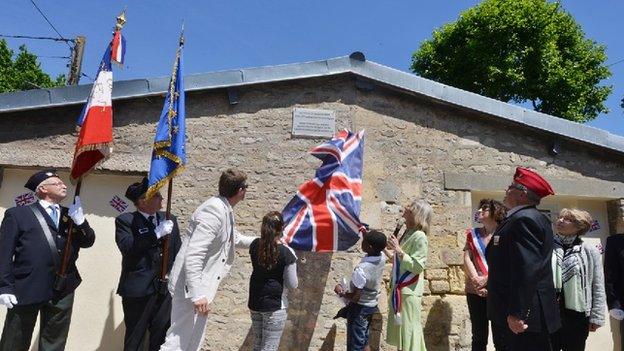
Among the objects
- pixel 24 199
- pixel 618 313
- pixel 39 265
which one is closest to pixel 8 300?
pixel 39 265

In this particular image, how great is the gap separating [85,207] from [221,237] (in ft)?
9.47

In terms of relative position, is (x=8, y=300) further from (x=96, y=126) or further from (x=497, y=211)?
(x=497, y=211)

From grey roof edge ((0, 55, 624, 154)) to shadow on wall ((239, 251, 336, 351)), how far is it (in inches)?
91.8

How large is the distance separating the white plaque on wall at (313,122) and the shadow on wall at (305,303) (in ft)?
5.03

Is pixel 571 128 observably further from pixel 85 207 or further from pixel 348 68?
pixel 85 207

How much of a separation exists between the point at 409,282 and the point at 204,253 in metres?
2.36

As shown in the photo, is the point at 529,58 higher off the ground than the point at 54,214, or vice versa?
the point at 529,58

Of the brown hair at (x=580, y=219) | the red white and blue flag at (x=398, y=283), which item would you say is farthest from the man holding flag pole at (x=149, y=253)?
the brown hair at (x=580, y=219)

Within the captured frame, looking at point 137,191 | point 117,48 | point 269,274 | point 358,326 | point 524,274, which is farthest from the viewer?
point 117,48

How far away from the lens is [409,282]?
5.00 metres

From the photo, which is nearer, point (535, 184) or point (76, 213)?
point (535, 184)

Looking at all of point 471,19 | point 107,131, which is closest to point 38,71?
point 471,19

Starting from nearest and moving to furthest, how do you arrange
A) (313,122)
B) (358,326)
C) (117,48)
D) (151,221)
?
(151,221) → (358,326) → (117,48) → (313,122)

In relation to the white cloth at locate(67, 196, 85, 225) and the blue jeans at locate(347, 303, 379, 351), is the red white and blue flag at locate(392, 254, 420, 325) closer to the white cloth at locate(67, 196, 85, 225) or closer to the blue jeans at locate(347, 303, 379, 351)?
the blue jeans at locate(347, 303, 379, 351)
